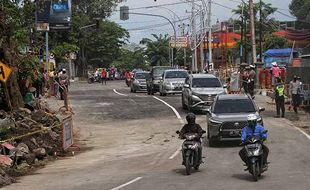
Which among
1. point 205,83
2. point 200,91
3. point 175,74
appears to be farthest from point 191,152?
point 175,74

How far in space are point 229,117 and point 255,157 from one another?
6376mm

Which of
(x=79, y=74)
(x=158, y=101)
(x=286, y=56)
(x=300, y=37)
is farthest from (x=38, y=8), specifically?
(x=79, y=74)

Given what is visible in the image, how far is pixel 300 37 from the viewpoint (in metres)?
44.5

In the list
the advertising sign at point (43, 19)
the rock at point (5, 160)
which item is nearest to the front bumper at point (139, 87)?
the advertising sign at point (43, 19)

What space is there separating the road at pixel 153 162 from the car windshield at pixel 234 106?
118 cm

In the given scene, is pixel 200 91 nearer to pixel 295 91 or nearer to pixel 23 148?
pixel 295 91

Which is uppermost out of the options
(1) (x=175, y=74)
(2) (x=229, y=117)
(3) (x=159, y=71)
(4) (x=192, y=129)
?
(3) (x=159, y=71)

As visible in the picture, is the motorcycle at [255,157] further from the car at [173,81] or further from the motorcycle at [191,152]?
the car at [173,81]

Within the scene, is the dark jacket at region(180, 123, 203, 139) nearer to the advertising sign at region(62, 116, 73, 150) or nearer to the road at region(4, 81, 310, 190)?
the road at region(4, 81, 310, 190)

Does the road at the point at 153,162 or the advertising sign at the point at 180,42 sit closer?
the road at the point at 153,162

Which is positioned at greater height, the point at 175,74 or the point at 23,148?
the point at 175,74

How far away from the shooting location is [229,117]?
1878cm

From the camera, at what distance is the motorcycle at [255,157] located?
12.4 meters

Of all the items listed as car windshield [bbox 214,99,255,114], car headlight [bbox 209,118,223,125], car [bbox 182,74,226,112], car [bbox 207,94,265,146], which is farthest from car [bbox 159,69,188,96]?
car headlight [bbox 209,118,223,125]
